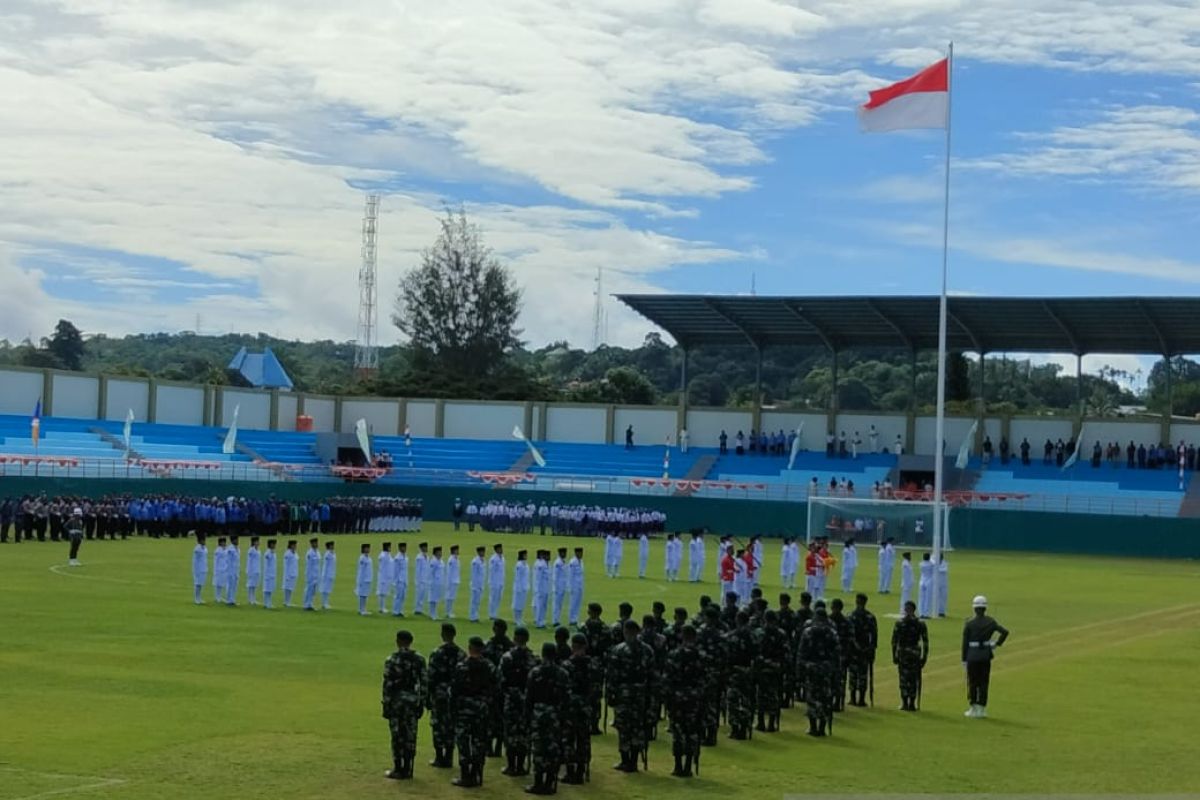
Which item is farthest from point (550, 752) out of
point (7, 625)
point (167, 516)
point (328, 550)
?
point (167, 516)

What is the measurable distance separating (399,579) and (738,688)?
11672mm

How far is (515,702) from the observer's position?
1443cm

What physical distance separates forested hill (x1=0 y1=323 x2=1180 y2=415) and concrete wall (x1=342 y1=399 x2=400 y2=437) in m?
9.13

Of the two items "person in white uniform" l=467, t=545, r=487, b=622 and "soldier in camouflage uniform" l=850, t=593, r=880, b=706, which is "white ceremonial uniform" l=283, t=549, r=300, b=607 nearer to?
"person in white uniform" l=467, t=545, r=487, b=622

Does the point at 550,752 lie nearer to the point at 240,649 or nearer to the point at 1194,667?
the point at 240,649

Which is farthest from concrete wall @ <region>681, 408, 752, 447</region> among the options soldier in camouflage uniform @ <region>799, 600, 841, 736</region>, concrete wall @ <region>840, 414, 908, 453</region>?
soldier in camouflage uniform @ <region>799, 600, 841, 736</region>

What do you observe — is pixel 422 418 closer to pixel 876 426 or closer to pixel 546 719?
pixel 876 426

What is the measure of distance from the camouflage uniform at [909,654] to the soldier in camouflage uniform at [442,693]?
21.8 feet

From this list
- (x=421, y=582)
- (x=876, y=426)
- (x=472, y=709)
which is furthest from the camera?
(x=876, y=426)

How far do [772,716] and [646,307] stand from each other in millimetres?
51482

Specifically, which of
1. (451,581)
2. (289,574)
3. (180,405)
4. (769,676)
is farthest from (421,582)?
(180,405)

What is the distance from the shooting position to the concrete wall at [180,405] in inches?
2672

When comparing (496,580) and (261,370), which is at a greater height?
(261,370)

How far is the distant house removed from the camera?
80.6 meters
